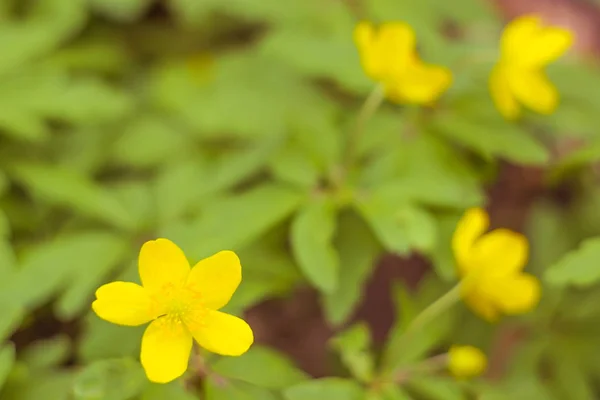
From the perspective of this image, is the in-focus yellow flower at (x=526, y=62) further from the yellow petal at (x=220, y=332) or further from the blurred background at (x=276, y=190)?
the yellow petal at (x=220, y=332)

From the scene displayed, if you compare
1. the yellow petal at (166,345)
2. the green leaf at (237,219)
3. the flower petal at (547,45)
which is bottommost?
the green leaf at (237,219)

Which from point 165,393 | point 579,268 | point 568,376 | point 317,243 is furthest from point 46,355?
point 568,376

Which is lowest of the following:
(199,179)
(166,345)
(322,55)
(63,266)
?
(63,266)

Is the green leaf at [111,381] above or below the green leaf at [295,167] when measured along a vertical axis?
below

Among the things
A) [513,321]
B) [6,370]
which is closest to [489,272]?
[513,321]

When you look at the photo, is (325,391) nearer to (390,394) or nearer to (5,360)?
(390,394)

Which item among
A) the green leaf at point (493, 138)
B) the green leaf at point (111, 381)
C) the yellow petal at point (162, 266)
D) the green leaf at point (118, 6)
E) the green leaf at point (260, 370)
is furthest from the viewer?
the green leaf at point (118, 6)

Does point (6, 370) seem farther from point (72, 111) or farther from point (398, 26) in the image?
point (398, 26)

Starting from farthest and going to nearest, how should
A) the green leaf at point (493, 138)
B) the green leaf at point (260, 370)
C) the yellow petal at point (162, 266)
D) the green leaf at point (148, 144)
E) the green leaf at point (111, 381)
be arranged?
the green leaf at point (148, 144), the green leaf at point (493, 138), the green leaf at point (260, 370), the green leaf at point (111, 381), the yellow petal at point (162, 266)

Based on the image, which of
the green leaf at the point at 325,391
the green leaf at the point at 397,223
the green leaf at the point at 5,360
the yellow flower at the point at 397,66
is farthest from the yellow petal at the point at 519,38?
the green leaf at the point at 5,360
